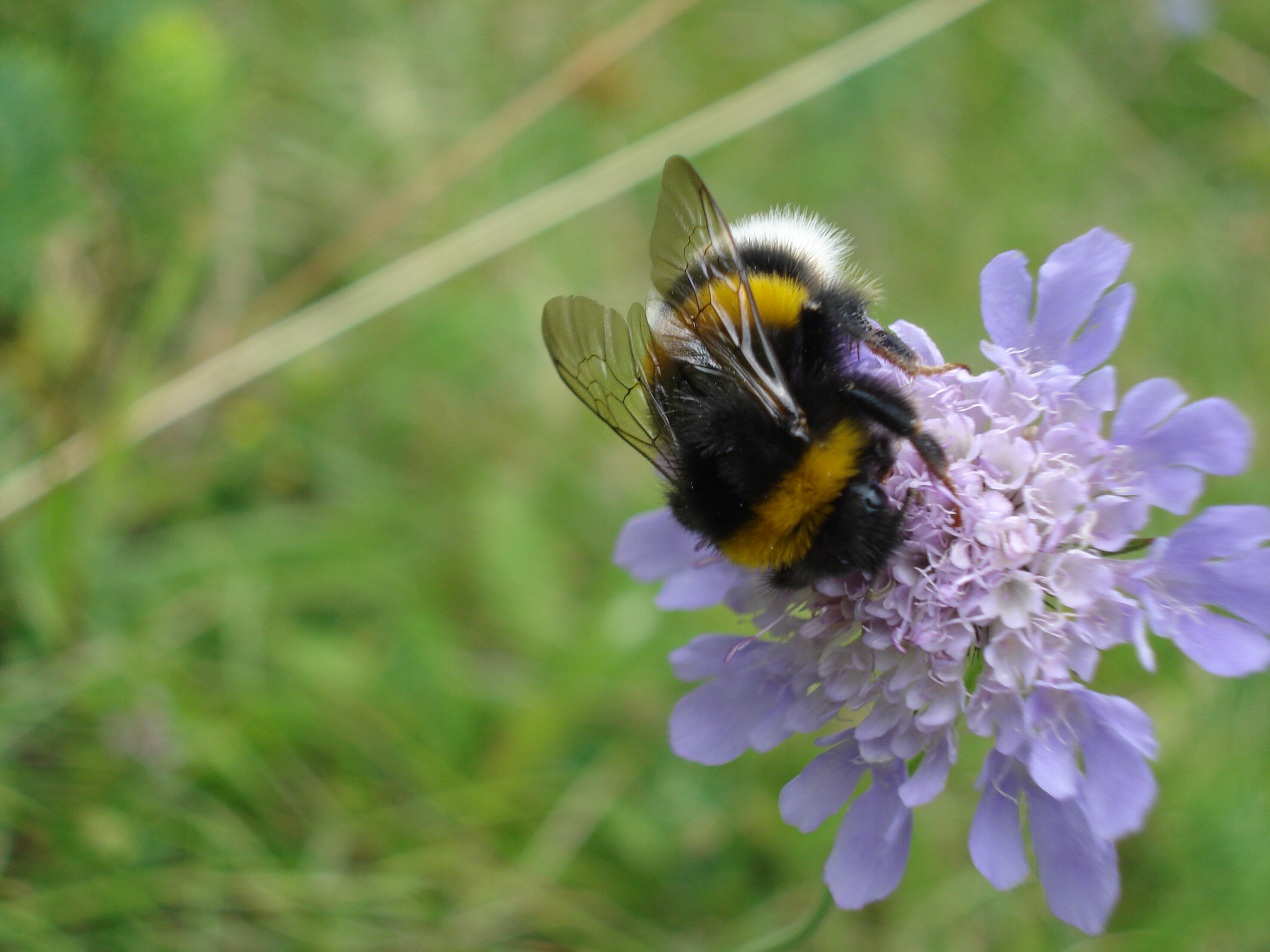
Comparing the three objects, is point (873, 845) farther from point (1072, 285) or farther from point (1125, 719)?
point (1072, 285)

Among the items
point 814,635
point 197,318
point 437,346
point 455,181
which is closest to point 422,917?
point 814,635

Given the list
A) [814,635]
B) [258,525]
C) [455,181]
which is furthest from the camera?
[455,181]

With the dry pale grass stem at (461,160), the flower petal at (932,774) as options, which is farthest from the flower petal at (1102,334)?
the dry pale grass stem at (461,160)

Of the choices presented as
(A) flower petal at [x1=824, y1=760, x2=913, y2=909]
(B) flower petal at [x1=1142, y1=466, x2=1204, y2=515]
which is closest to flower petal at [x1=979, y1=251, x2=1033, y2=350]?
(B) flower petal at [x1=1142, y1=466, x2=1204, y2=515]

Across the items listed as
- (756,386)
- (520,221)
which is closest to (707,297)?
(756,386)

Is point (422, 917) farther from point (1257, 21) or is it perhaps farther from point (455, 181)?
point (1257, 21)

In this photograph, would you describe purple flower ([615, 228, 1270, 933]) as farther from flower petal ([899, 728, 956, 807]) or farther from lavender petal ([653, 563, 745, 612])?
lavender petal ([653, 563, 745, 612])

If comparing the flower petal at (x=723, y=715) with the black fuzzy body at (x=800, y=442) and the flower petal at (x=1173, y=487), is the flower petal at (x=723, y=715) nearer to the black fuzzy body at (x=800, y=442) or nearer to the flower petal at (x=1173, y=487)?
the black fuzzy body at (x=800, y=442)
